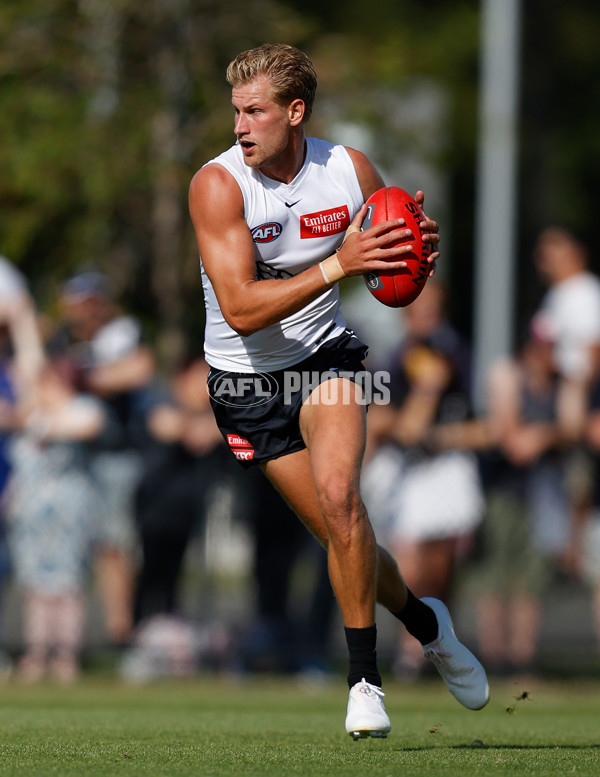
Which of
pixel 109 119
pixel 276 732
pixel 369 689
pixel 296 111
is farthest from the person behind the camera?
pixel 109 119

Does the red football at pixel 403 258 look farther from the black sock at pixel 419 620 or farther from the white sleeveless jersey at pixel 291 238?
the black sock at pixel 419 620

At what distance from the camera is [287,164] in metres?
6.11

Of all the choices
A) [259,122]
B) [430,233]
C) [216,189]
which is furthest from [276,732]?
[259,122]

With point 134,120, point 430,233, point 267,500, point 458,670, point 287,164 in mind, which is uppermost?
point 134,120

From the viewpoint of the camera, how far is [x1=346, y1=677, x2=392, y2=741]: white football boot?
18.2ft

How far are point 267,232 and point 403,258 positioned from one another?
0.61 meters

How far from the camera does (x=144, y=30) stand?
12617 mm

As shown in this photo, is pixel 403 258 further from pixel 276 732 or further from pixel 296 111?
pixel 276 732

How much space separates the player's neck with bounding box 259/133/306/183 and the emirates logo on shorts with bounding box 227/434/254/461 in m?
1.11

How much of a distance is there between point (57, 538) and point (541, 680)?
11.3 feet

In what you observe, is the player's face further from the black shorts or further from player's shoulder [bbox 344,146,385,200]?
the black shorts

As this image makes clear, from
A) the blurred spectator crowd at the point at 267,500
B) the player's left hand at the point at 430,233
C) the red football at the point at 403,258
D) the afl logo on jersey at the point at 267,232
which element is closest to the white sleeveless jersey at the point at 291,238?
the afl logo on jersey at the point at 267,232

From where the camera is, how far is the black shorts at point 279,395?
20.1 feet

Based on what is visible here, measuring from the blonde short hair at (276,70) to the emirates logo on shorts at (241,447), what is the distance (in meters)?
1.42
